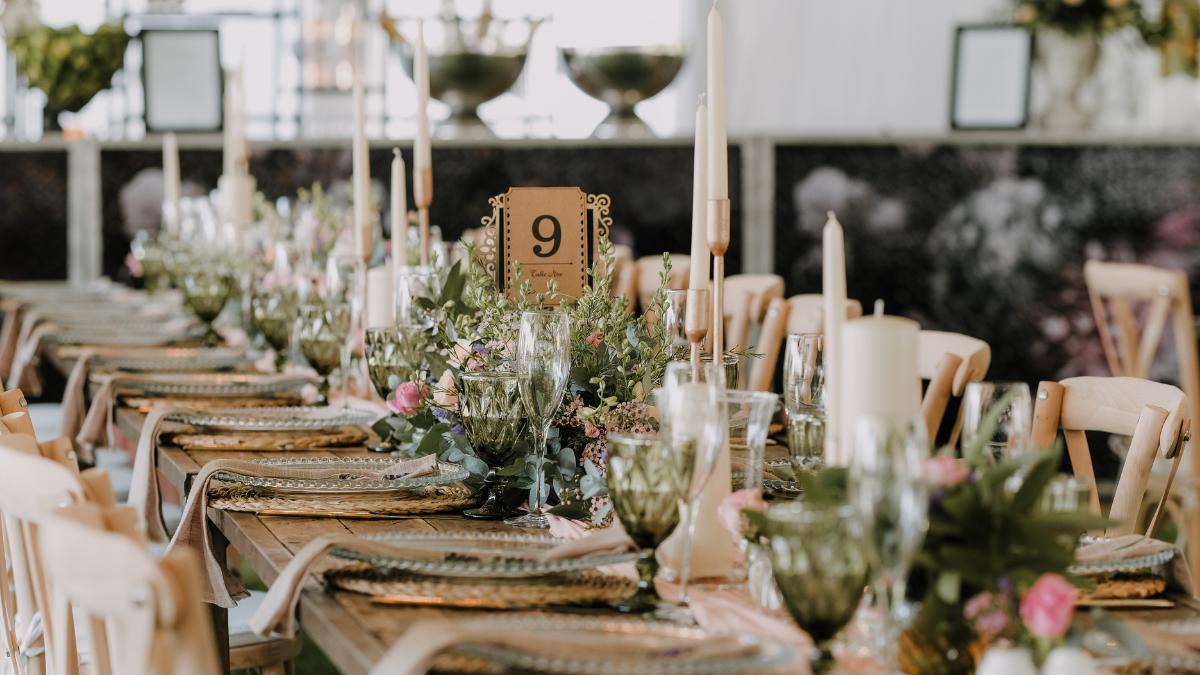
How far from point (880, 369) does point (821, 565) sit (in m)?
0.18

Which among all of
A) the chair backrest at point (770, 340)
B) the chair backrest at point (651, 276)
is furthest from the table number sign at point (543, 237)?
the chair backrest at point (651, 276)

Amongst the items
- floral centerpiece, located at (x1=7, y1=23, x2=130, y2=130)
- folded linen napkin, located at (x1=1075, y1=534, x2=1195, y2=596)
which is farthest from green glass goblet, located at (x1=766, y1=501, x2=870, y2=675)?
floral centerpiece, located at (x1=7, y1=23, x2=130, y2=130)

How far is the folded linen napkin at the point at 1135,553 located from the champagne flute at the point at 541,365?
56 centimetres

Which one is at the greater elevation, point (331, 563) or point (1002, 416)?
point (1002, 416)

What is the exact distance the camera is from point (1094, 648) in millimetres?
1298

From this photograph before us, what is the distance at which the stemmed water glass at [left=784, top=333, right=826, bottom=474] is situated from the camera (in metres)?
1.83

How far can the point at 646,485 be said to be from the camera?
4.61 ft

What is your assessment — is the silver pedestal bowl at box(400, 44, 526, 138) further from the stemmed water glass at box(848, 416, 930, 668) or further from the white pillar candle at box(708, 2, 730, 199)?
the stemmed water glass at box(848, 416, 930, 668)

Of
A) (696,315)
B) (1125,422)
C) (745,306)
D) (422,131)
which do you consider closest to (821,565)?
(696,315)

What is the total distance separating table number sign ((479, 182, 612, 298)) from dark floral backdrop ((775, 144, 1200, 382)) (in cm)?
316

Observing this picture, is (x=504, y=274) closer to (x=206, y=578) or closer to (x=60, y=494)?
(x=206, y=578)

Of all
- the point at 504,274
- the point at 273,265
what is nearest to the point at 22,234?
the point at 273,265

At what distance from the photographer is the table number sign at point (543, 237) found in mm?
2029

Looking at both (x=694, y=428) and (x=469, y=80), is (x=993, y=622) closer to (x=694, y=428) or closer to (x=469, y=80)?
(x=694, y=428)
